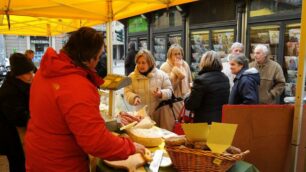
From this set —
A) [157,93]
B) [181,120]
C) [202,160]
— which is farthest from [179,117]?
[202,160]

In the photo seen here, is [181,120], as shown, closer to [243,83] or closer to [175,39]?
[243,83]

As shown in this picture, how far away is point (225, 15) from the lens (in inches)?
194

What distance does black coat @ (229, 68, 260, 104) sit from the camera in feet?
8.45

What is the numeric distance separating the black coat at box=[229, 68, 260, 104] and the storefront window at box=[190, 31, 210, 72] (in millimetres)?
2918

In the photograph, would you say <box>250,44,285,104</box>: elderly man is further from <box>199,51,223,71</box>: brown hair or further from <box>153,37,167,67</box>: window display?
<box>153,37,167,67</box>: window display

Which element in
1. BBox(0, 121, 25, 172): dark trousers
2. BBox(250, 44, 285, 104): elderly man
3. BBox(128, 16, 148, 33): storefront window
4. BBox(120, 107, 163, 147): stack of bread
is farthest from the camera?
BBox(128, 16, 148, 33): storefront window

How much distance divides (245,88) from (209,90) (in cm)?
32

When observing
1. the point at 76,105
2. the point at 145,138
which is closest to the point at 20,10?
the point at 145,138

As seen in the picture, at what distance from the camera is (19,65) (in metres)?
2.37

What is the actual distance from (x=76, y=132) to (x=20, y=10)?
7.08ft

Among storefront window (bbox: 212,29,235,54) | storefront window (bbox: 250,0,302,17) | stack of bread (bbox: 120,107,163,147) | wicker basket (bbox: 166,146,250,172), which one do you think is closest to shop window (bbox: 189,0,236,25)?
storefront window (bbox: 212,29,235,54)

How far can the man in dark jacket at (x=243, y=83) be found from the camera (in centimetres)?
258

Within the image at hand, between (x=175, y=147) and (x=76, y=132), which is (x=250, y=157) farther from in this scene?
(x=76, y=132)

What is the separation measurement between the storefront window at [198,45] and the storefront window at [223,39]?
23 cm
